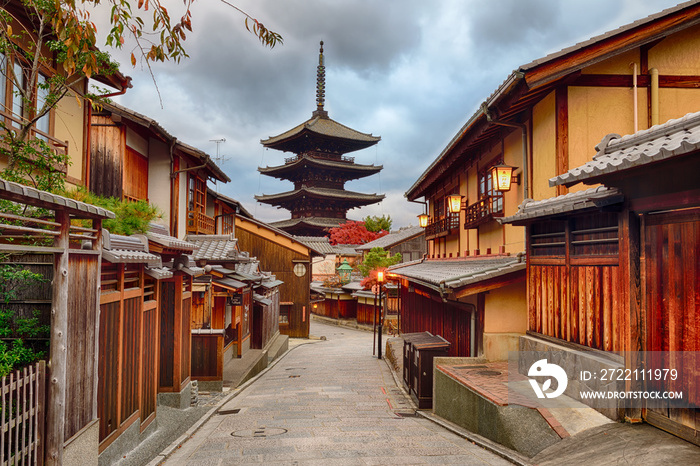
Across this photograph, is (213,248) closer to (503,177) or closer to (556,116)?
(503,177)

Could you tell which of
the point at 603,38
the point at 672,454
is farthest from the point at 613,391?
the point at 603,38

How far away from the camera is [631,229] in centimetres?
627

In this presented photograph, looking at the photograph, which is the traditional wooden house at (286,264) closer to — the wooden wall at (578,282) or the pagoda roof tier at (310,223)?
the pagoda roof tier at (310,223)

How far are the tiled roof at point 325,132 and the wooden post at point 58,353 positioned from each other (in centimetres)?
4480

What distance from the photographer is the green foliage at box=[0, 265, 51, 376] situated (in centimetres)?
536

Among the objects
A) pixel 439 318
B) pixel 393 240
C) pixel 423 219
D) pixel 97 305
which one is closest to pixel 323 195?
→ pixel 393 240

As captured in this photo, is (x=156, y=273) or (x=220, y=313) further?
(x=220, y=313)

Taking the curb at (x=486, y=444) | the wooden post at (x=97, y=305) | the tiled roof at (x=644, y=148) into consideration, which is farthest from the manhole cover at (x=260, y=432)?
the tiled roof at (x=644, y=148)

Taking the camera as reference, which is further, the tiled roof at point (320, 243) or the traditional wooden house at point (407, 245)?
the tiled roof at point (320, 243)

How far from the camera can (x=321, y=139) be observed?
169 ft

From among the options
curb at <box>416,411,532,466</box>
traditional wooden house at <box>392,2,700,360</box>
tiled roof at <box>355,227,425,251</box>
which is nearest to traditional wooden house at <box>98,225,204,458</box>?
curb at <box>416,411,532,466</box>

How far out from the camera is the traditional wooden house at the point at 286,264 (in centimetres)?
3262

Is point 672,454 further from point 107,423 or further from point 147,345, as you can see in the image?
point 147,345

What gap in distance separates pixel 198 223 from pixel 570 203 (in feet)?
53.9
